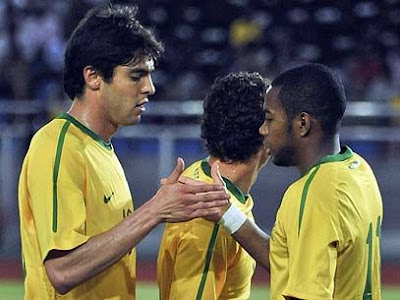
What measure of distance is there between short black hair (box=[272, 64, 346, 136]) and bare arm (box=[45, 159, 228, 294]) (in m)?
0.42

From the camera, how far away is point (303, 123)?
3582 millimetres

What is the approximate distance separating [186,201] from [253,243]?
0.38 meters

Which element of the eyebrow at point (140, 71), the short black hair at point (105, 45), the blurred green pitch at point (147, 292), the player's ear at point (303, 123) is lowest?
the blurred green pitch at point (147, 292)

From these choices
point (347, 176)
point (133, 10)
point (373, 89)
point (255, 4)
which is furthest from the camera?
point (255, 4)

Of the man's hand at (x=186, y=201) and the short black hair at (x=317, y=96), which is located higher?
the short black hair at (x=317, y=96)

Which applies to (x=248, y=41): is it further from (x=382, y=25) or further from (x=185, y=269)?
(x=185, y=269)

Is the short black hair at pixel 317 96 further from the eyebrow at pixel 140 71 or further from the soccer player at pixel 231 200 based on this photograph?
the eyebrow at pixel 140 71

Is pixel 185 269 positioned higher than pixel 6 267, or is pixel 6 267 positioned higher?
pixel 185 269

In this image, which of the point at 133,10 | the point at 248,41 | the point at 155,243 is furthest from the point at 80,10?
the point at 133,10

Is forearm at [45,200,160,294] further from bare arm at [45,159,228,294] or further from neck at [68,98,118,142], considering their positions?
neck at [68,98,118,142]

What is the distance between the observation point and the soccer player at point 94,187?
3.60 metres

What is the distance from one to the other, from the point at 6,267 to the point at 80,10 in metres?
4.44

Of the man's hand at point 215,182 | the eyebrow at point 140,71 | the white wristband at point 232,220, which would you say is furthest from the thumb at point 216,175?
the eyebrow at point 140,71

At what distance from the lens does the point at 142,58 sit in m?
3.92
